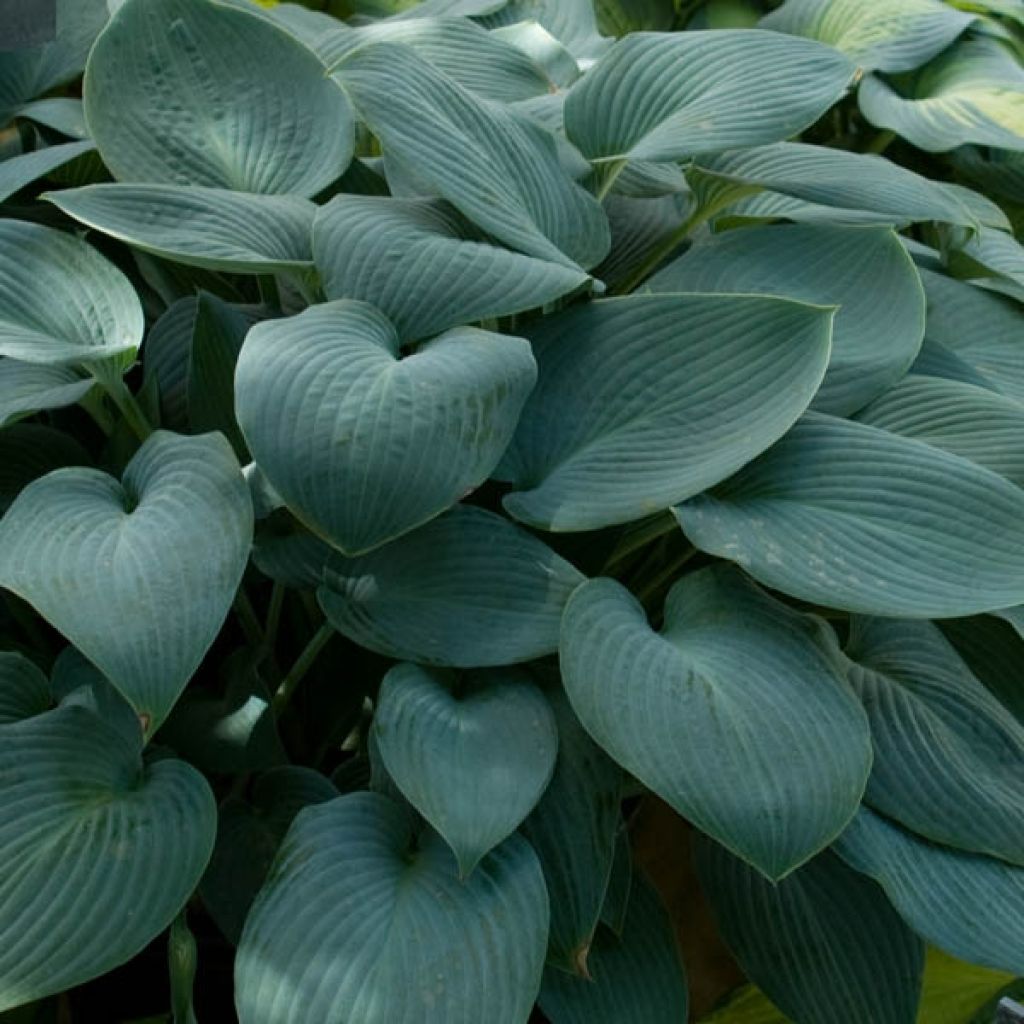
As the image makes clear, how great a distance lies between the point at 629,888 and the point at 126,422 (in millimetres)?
465

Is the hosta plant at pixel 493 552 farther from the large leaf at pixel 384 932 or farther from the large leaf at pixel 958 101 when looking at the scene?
the large leaf at pixel 958 101

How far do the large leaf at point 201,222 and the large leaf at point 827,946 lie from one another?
501 mm

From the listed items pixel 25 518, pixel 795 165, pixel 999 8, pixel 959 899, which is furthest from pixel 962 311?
pixel 25 518

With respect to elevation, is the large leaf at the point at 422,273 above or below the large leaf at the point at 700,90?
below

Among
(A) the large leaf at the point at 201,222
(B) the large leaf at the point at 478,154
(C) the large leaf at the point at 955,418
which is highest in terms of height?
(B) the large leaf at the point at 478,154

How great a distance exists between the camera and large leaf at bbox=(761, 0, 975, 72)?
1.56m

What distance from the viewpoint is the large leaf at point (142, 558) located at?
733 mm

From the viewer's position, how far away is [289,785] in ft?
3.06

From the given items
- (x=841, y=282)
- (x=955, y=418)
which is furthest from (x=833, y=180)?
(x=955, y=418)

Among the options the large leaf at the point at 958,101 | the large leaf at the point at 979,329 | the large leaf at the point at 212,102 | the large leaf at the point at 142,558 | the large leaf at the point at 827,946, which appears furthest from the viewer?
the large leaf at the point at 958,101

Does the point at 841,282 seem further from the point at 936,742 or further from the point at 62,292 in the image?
the point at 62,292

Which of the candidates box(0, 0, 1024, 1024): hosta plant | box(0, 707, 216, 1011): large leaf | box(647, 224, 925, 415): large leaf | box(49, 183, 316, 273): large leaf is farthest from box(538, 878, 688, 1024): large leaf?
box(49, 183, 316, 273): large leaf

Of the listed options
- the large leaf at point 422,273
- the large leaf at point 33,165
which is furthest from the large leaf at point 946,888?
the large leaf at point 33,165

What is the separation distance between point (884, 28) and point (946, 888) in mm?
1025
